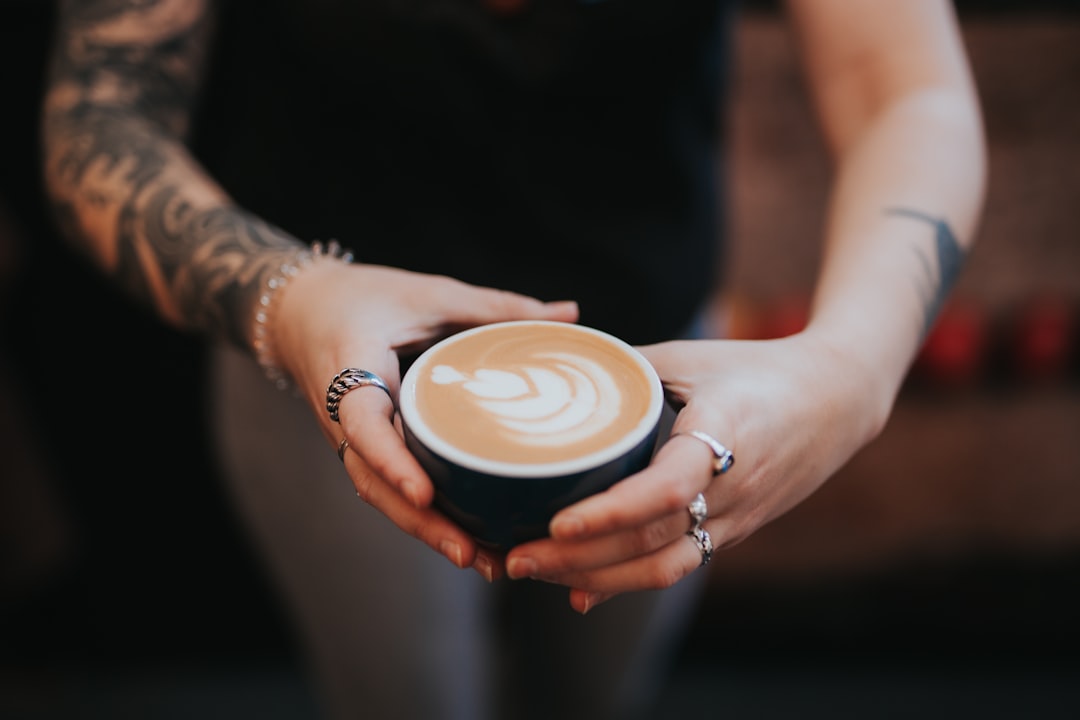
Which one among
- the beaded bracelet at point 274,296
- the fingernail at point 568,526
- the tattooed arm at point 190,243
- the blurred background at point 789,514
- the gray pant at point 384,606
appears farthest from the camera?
the blurred background at point 789,514

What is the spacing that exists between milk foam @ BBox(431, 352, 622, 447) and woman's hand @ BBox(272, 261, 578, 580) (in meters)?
0.05

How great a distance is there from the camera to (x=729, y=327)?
179 centimetres

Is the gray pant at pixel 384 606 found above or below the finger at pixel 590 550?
below

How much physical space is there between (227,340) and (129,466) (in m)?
1.14

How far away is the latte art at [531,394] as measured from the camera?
568 mm

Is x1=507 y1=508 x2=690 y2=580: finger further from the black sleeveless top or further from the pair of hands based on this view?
the black sleeveless top

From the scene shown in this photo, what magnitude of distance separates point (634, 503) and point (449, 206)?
47cm

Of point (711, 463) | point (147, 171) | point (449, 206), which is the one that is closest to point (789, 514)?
point (449, 206)

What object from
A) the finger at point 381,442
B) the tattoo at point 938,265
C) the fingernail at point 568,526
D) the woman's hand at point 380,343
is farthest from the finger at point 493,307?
the tattoo at point 938,265

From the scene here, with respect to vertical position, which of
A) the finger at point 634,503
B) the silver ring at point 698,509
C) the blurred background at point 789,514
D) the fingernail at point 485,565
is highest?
the finger at point 634,503

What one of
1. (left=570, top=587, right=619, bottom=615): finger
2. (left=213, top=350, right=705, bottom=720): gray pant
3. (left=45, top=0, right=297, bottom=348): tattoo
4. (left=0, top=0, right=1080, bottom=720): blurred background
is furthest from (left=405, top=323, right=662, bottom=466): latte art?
(left=0, top=0, right=1080, bottom=720): blurred background

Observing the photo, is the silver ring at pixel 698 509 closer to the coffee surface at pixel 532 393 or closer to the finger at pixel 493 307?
the coffee surface at pixel 532 393

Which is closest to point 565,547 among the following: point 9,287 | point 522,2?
point 522,2

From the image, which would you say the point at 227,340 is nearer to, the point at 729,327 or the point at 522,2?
the point at 522,2
